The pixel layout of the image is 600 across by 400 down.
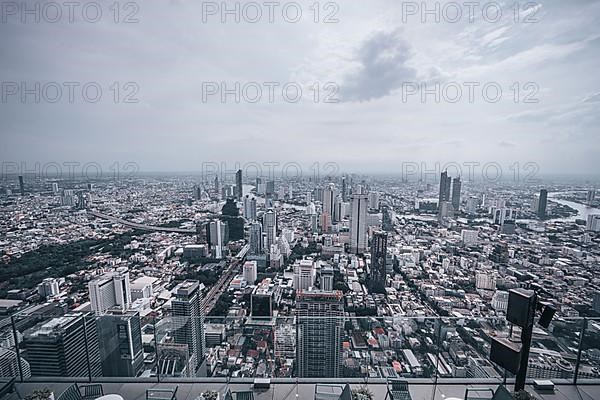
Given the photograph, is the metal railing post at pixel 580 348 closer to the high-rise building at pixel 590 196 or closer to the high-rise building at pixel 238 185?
the high-rise building at pixel 590 196

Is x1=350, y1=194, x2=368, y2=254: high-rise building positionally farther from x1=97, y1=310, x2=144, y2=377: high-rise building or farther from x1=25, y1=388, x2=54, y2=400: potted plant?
x1=25, y1=388, x2=54, y2=400: potted plant

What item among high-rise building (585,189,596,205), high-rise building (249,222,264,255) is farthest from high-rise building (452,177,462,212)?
high-rise building (249,222,264,255)

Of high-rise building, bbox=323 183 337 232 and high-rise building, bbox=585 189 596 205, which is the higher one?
high-rise building, bbox=585 189 596 205

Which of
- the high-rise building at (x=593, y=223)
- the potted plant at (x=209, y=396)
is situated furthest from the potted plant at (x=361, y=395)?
the high-rise building at (x=593, y=223)

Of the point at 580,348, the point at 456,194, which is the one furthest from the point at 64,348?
the point at 456,194

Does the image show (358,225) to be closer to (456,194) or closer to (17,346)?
(456,194)

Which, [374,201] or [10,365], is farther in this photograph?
[374,201]
